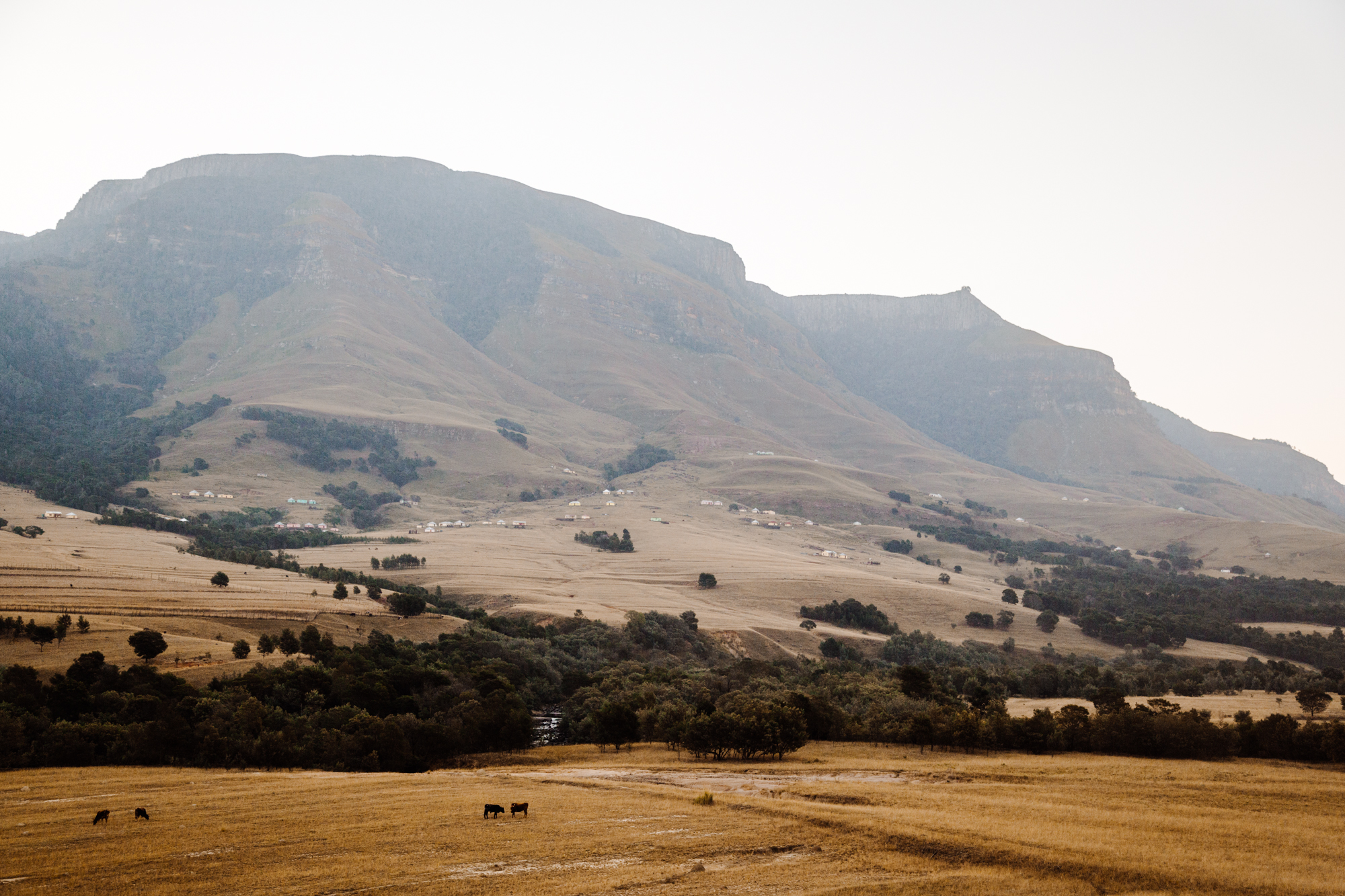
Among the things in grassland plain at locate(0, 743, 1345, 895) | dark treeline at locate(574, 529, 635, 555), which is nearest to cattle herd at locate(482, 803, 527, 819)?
grassland plain at locate(0, 743, 1345, 895)

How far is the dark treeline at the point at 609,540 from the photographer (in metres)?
153

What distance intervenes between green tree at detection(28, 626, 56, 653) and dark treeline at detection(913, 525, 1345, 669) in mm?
116274

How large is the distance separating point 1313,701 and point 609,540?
113216mm

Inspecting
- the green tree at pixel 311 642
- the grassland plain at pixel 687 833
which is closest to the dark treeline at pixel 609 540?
the green tree at pixel 311 642

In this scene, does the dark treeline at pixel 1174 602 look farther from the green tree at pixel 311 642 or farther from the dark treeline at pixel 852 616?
the green tree at pixel 311 642

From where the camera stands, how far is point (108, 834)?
27188 millimetres

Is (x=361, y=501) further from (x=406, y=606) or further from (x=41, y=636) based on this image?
(x=41, y=636)

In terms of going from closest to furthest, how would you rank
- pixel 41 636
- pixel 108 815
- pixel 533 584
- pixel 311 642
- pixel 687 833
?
1. pixel 687 833
2. pixel 108 815
3. pixel 41 636
4. pixel 311 642
5. pixel 533 584

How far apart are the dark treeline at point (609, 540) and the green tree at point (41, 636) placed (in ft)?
→ 313

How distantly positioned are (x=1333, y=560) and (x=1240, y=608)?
2188 inches

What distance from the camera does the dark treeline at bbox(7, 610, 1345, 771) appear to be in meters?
44.4

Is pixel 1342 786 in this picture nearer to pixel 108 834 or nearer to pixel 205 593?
pixel 108 834

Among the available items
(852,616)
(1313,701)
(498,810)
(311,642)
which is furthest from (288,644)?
(1313,701)

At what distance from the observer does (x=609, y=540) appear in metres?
156
